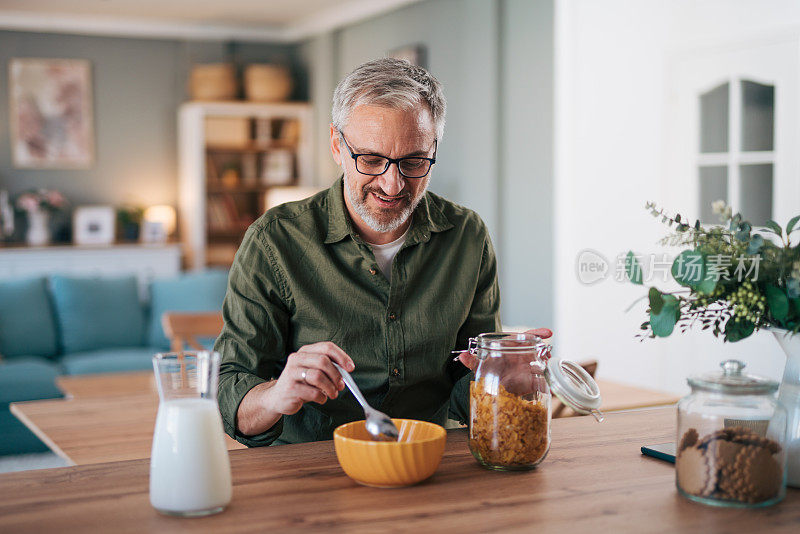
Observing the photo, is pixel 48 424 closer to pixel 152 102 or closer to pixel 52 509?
pixel 52 509

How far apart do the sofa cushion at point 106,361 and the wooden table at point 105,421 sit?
6.64 feet

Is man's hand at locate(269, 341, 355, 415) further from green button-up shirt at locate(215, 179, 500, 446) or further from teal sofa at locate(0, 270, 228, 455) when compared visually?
teal sofa at locate(0, 270, 228, 455)

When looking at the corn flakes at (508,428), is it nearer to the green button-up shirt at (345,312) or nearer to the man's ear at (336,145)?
the green button-up shirt at (345,312)

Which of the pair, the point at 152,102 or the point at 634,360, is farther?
the point at 152,102

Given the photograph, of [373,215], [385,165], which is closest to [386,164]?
[385,165]

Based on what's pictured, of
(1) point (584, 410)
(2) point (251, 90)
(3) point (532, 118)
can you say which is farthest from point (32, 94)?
(1) point (584, 410)

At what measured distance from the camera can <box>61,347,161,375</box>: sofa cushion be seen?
15.1 feet

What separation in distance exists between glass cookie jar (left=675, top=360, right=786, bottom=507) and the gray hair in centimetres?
74

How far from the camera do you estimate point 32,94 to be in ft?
24.0

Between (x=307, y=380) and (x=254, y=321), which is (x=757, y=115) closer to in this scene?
(x=254, y=321)

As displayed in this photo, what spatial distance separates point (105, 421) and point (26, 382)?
7.48 feet

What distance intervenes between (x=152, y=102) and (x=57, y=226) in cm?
137

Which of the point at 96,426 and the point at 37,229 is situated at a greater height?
the point at 37,229

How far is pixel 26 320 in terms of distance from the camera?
4809mm
